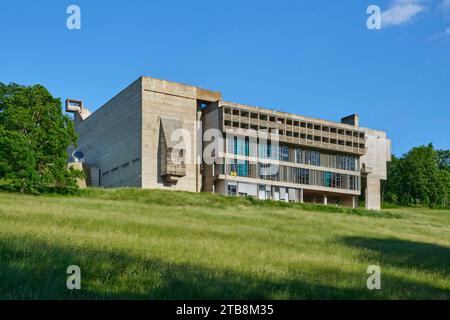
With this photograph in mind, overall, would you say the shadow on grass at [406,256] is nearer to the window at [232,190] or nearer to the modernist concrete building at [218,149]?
the window at [232,190]

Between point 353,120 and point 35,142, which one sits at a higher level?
point 353,120

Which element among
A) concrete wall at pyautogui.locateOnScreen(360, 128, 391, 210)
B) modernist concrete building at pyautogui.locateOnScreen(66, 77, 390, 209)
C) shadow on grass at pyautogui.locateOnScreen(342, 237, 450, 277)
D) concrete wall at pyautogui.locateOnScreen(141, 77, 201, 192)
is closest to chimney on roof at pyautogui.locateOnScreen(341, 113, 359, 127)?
concrete wall at pyautogui.locateOnScreen(360, 128, 391, 210)

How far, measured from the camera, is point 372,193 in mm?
107938

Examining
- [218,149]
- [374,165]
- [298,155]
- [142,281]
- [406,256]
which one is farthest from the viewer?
[374,165]

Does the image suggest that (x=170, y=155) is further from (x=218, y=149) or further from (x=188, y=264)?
(x=188, y=264)

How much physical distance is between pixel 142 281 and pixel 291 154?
80.8m

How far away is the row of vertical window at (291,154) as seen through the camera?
282ft

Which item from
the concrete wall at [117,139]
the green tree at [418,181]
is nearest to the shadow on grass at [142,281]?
the concrete wall at [117,139]

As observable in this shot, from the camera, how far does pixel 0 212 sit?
29.6m

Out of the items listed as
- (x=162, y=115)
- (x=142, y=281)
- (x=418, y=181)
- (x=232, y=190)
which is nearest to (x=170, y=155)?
(x=162, y=115)

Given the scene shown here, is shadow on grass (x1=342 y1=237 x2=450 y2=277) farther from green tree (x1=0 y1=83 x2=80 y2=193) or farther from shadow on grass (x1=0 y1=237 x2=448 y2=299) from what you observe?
green tree (x1=0 y1=83 x2=80 y2=193)

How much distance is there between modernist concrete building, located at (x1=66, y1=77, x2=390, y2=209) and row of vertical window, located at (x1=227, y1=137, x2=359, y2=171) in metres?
0.16

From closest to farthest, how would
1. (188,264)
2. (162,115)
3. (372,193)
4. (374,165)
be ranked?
(188,264), (162,115), (372,193), (374,165)

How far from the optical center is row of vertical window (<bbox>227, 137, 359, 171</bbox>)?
282ft
